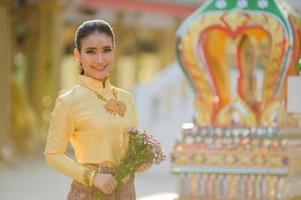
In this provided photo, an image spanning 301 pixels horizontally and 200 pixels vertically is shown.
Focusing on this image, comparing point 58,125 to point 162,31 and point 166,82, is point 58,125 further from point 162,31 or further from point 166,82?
point 162,31

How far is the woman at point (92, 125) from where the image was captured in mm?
4309

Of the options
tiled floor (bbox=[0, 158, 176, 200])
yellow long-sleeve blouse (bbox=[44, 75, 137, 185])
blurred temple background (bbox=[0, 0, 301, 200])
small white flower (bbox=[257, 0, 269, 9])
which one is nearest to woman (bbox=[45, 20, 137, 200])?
yellow long-sleeve blouse (bbox=[44, 75, 137, 185])

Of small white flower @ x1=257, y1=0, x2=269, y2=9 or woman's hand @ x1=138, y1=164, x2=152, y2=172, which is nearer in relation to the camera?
woman's hand @ x1=138, y1=164, x2=152, y2=172

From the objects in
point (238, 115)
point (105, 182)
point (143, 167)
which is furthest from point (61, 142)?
point (238, 115)

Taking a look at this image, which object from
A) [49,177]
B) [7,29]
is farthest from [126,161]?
[7,29]

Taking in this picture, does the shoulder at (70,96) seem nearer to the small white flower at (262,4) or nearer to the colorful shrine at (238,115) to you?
the colorful shrine at (238,115)

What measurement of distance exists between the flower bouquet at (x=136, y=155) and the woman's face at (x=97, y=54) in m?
0.30

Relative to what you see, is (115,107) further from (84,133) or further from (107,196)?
(107,196)

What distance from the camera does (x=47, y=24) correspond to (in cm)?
1681

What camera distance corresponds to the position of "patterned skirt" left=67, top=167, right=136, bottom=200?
432 centimetres

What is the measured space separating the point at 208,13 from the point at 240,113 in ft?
2.91

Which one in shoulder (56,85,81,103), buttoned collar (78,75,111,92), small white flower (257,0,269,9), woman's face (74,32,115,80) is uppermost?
small white flower (257,0,269,9)

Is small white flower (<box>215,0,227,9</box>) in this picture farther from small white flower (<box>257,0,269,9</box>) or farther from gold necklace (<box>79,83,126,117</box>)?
gold necklace (<box>79,83,126,117</box>)

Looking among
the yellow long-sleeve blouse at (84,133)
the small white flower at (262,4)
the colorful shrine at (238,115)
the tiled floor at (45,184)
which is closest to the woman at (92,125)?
the yellow long-sleeve blouse at (84,133)
